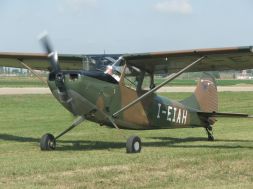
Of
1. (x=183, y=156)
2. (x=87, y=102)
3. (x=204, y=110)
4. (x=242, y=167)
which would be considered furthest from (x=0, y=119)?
(x=242, y=167)

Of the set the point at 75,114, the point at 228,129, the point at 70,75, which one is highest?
the point at 70,75

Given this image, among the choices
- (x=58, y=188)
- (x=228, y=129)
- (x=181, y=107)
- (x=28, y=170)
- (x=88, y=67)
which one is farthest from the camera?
(x=228, y=129)

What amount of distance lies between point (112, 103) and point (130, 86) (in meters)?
0.92

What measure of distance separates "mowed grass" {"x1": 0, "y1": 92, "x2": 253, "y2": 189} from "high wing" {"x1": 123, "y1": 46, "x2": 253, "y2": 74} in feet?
6.80

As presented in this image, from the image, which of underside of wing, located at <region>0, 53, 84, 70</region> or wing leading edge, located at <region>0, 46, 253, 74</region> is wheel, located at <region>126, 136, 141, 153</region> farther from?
underside of wing, located at <region>0, 53, 84, 70</region>

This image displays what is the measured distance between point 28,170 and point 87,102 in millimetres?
3411

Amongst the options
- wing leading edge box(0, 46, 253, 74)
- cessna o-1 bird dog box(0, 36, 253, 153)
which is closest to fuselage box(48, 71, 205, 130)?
cessna o-1 bird dog box(0, 36, 253, 153)

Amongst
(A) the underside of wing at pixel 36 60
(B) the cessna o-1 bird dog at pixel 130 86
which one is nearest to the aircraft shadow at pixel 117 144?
(B) the cessna o-1 bird dog at pixel 130 86

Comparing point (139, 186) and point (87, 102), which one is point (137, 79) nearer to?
point (87, 102)

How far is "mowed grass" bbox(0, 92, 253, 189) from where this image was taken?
8.07 metres

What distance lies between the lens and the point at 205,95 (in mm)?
16969

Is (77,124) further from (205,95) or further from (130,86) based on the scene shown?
(205,95)

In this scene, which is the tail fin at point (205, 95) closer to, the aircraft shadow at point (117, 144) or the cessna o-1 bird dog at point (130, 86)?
the cessna o-1 bird dog at point (130, 86)

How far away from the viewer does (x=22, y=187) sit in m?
7.64
